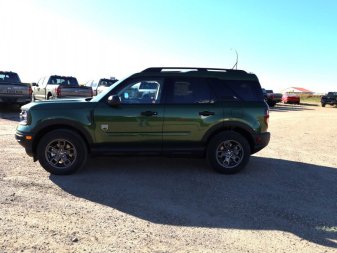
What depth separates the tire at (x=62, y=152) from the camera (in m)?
6.85

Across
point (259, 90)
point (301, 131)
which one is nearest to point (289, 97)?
point (301, 131)

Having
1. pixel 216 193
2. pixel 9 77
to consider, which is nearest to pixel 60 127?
pixel 216 193

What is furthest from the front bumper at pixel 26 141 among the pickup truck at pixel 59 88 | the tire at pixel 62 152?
the pickup truck at pixel 59 88

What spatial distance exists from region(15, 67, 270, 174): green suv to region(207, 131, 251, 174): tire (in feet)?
0.06

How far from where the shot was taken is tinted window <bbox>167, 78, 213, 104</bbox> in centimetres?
717

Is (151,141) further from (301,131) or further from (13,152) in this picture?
(301,131)

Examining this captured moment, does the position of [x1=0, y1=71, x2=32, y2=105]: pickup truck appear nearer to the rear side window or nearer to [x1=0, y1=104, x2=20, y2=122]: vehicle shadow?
[x1=0, y1=104, x2=20, y2=122]: vehicle shadow

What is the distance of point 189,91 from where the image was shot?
7.24m

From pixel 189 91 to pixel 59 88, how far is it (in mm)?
12565

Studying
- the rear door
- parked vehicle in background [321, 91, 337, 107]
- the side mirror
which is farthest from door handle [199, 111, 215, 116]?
parked vehicle in background [321, 91, 337, 107]

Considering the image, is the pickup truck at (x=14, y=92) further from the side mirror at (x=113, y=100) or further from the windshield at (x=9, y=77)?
the side mirror at (x=113, y=100)

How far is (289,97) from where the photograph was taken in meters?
44.5

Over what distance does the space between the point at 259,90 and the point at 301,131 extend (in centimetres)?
785

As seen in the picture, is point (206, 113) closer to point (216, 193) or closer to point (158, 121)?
point (158, 121)
